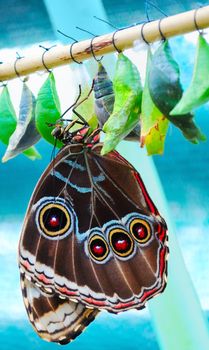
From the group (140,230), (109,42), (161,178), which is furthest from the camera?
(161,178)

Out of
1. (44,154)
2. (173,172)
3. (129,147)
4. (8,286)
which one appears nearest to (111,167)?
(129,147)

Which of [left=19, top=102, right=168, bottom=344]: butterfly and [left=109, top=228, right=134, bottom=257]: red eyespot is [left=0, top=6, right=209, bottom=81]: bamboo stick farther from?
[left=109, top=228, right=134, bottom=257]: red eyespot

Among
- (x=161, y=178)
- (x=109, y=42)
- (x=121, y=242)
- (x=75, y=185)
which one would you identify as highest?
(x=109, y=42)

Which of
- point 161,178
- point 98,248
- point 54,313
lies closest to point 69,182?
point 98,248

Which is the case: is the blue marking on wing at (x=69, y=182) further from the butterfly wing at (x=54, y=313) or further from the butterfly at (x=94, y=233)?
the butterfly wing at (x=54, y=313)

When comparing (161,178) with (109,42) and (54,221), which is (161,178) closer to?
(54,221)

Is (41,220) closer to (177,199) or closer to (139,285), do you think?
(139,285)

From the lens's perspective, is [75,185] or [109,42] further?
[75,185]

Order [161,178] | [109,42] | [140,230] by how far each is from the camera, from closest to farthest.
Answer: [109,42], [140,230], [161,178]

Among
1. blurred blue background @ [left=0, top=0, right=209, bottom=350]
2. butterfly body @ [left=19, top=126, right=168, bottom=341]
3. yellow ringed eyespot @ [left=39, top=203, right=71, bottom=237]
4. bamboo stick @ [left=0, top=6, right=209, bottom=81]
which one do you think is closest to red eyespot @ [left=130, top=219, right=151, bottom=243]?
butterfly body @ [left=19, top=126, right=168, bottom=341]
